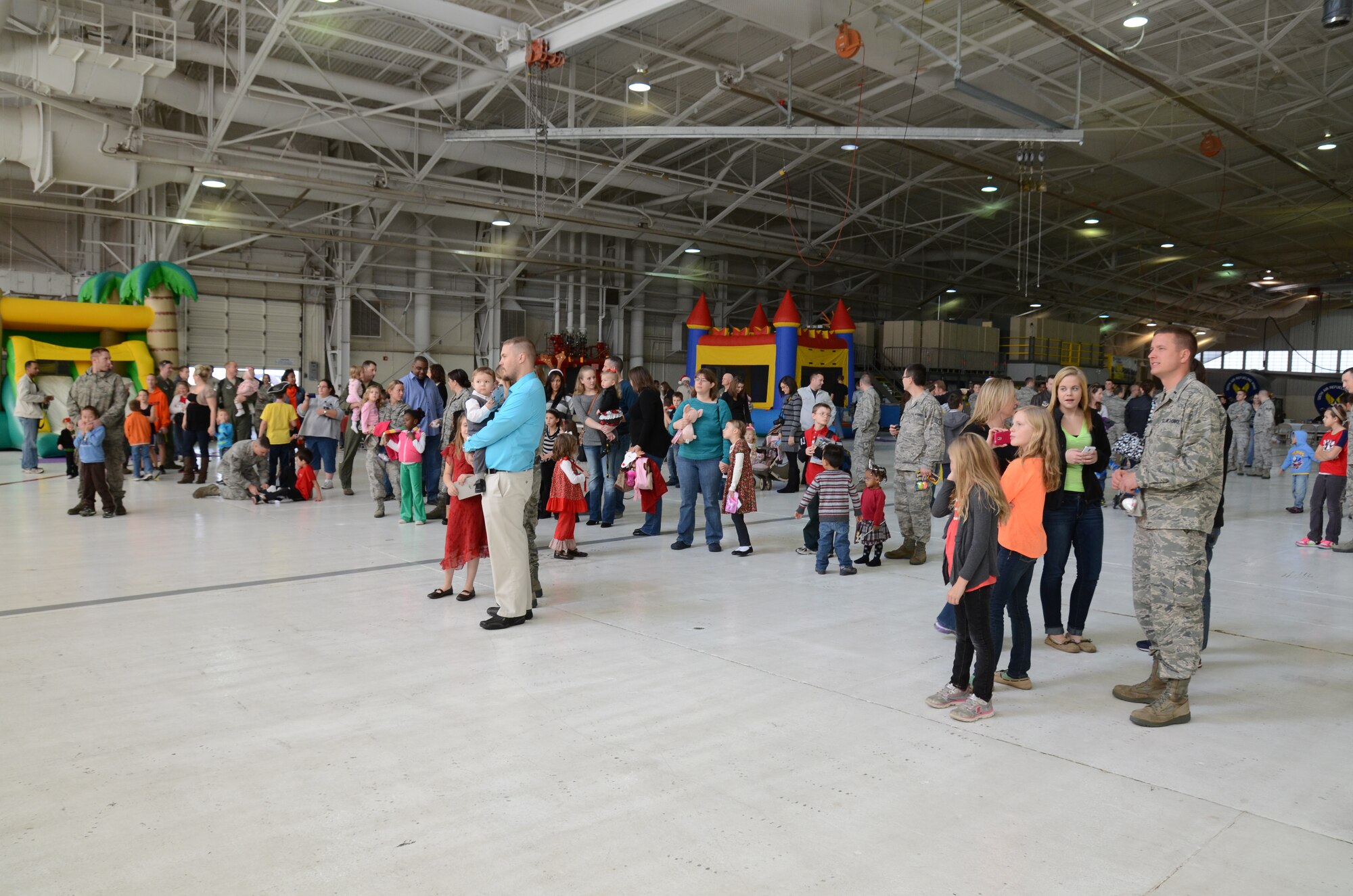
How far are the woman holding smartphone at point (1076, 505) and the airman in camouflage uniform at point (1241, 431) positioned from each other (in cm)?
1337

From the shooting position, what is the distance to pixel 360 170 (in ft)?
62.0

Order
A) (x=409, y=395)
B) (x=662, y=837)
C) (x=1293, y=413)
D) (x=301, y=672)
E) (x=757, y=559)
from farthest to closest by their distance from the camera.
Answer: (x=1293, y=413) < (x=409, y=395) < (x=757, y=559) < (x=301, y=672) < (x=662, y=837)

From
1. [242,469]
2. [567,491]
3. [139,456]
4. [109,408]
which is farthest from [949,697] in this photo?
[139,456]

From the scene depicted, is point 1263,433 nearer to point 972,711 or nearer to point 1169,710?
point 1169,710

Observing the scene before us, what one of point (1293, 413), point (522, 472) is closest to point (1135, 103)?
point (522, 472)

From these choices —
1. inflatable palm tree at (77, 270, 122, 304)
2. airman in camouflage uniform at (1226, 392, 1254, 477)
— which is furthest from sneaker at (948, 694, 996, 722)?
inflatable palm tree at (77, 270, 122, 304)

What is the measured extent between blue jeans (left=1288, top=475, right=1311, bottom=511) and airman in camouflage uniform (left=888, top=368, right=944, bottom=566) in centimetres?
689

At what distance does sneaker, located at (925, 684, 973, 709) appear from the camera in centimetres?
391

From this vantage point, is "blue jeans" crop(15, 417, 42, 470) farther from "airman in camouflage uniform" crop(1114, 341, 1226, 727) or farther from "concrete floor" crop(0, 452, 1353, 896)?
"airman in camouflage uniform" crop(1114, 341, 1226, 727)

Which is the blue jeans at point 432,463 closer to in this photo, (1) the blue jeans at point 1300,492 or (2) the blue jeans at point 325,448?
(2) the blue jeans at point 325,448

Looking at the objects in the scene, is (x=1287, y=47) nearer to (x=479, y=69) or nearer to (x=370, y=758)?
(x=479, y=69)

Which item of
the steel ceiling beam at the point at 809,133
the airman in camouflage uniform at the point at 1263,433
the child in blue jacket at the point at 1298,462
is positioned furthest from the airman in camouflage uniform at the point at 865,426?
the airman in camouflage uniform at the point at 1263,433

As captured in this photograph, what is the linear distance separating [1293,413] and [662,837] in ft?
150

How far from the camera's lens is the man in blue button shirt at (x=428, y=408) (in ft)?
30.6
